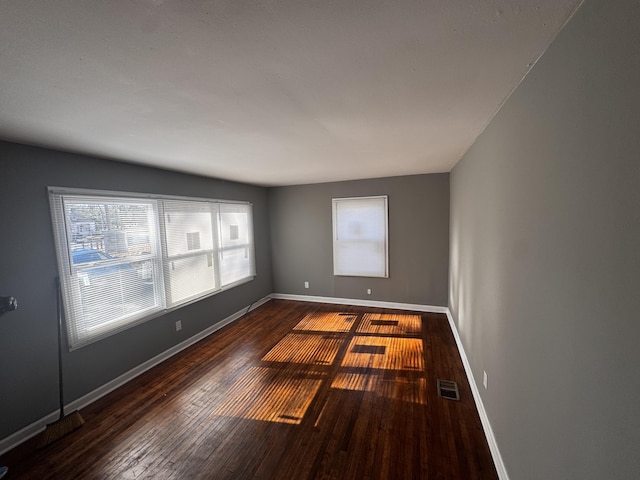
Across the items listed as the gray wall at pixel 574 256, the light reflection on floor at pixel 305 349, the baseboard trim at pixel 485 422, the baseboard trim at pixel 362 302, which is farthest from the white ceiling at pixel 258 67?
the baseboard trim at pixel 362 302

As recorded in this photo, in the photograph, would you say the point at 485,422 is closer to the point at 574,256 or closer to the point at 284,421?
the point at 284,421

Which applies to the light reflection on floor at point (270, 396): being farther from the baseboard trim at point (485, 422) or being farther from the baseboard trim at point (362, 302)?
→ the baseboard trim at point (362, 302)

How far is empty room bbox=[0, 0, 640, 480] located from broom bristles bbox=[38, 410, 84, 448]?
20 millimetres

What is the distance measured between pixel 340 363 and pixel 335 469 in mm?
1390

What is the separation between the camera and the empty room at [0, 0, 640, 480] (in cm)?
86

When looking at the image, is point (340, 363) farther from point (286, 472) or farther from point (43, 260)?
point (43, 260)

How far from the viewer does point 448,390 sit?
104 inches

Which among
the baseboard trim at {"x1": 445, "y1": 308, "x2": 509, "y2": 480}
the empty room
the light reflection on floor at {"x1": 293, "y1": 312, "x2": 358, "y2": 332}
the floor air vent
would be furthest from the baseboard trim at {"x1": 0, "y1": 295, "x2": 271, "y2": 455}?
the baseboard trim at {"x1": 445, "y1": 308, "x2": 509, "y2": 480}

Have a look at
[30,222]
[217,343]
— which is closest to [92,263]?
[30,222]

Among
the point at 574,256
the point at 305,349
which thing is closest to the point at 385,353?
the point at 305,349

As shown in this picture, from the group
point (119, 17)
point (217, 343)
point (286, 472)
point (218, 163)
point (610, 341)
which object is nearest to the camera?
point (610, 341)

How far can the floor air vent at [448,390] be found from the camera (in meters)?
2.56

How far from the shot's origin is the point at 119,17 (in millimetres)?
883

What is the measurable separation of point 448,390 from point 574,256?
2.26 meters
